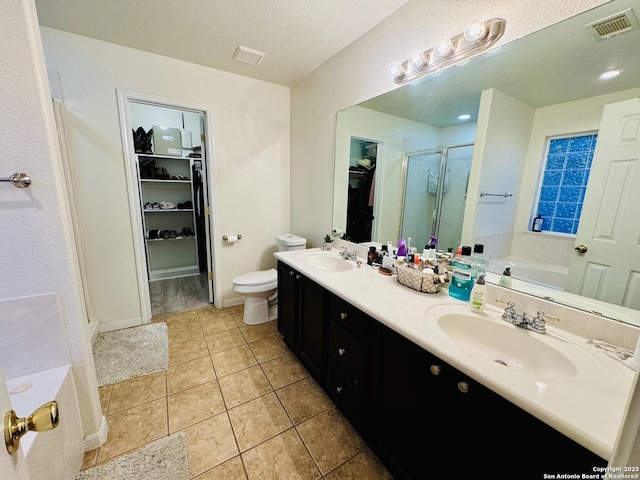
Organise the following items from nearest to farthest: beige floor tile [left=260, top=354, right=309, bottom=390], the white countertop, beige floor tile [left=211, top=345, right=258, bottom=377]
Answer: the white countertop
beige floor tile [left=260, top=354, right=309, bottom=390]
beige floor tile [left=211, top=345, right=258, bottom=377]

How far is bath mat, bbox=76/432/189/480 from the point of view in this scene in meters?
1.20

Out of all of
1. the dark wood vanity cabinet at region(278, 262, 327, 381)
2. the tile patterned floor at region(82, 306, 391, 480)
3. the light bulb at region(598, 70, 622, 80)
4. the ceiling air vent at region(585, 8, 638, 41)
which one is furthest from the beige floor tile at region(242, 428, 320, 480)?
the ceiling air vent at region(585, 8, 638, 41)

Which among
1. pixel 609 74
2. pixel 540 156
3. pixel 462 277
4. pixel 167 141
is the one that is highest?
pixel 167 141

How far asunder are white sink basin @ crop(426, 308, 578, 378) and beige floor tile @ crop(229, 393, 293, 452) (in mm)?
1094

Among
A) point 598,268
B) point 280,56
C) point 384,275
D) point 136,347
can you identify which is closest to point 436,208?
point 384,275

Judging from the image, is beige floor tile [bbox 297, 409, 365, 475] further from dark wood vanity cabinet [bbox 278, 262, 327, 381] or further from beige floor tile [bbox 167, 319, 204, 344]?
beige floor tile [bbox 167, 319, 204, 344]

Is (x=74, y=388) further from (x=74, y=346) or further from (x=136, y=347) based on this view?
(x=136, y=347)

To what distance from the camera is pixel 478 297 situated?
1.18 m

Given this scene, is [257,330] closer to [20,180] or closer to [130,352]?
[130,352]

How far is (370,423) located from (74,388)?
1440 millimetres

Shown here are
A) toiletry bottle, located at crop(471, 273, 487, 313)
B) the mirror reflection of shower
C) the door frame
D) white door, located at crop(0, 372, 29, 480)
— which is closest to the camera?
white door, located at crop(0, 372, 29, 480)

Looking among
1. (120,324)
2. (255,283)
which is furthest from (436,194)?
(120,324)

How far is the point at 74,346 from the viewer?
1.21m

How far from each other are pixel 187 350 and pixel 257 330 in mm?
607
